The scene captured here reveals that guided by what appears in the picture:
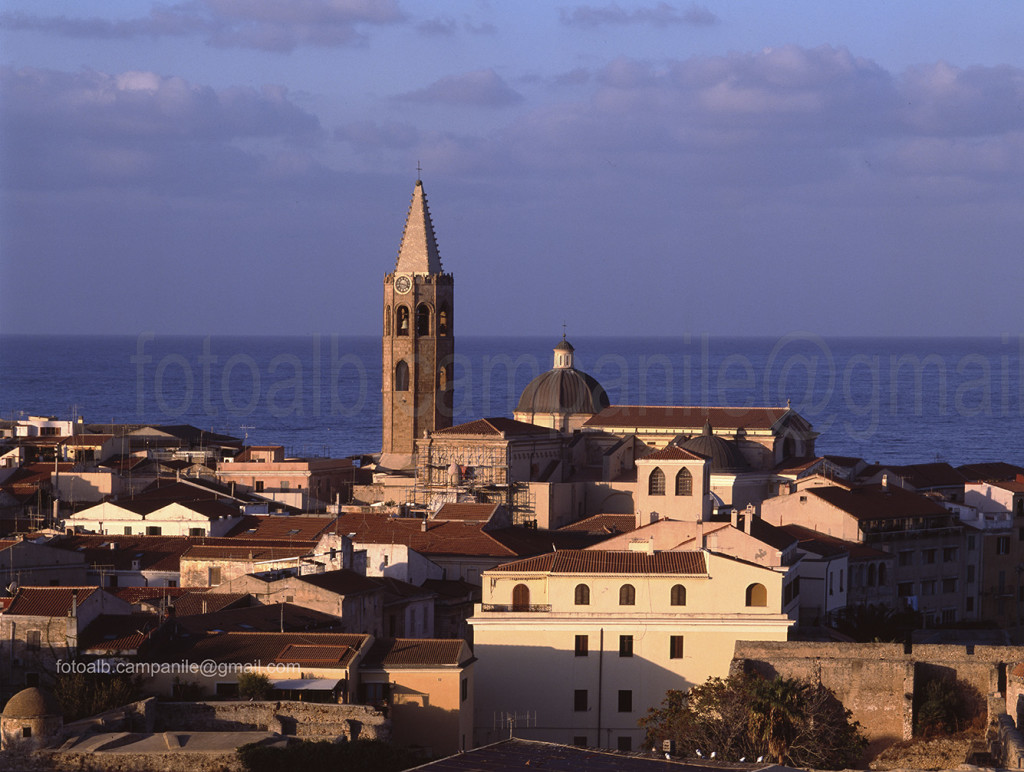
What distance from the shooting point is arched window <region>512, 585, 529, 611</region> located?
36.5 m

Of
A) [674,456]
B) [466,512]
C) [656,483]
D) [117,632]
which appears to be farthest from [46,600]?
[656,483]

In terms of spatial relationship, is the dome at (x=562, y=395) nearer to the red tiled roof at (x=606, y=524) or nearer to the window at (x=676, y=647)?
the red tiled roof at (x=606, y=524)

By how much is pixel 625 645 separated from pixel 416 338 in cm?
3436

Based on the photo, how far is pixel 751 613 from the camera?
3578cm

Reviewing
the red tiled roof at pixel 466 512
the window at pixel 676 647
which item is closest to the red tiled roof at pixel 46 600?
the window at pixel 676 647

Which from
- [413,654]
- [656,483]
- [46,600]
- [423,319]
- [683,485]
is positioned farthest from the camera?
[423,319]

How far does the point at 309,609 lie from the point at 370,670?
4499mm

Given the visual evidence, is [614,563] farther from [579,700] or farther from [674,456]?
[674,456]

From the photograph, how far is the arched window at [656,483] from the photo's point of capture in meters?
49.2

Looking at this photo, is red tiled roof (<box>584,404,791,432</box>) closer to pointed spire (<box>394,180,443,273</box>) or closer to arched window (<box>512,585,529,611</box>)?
pointed spire (<box>394,180,443,273</box>)

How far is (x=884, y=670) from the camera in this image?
101 feet

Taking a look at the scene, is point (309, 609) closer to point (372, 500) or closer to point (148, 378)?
point (372, 500)

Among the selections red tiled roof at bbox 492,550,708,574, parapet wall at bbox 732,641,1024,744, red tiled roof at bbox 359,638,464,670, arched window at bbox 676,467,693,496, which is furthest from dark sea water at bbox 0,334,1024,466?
parapet wall at bbox 732,641,1024,744

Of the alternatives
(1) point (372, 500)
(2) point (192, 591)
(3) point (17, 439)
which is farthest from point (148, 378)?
(2) point (192, 591)
